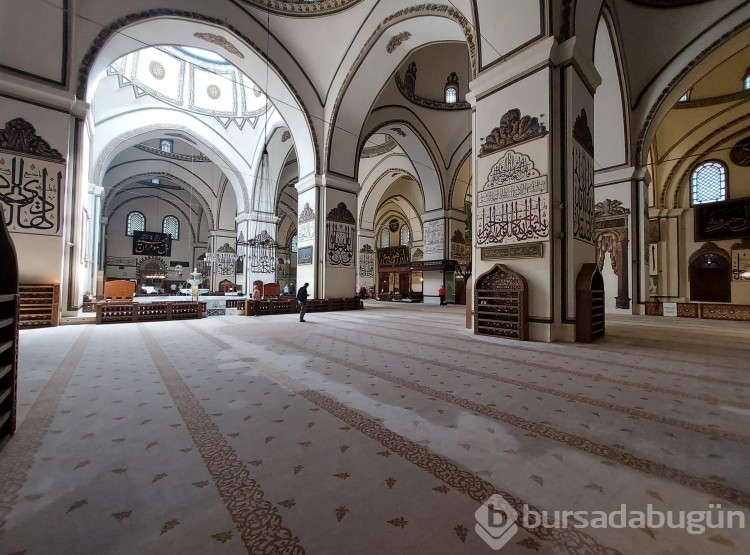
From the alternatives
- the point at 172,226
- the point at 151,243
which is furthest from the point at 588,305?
the point at 172,226

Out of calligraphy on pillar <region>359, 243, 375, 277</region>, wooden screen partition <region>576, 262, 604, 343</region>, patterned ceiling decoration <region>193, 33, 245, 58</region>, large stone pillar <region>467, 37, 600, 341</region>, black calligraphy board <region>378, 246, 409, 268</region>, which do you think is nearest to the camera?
wooden screen partition <region>576, 262, 604, 343</region>

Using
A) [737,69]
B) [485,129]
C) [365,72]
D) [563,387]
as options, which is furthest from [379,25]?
[737,69]

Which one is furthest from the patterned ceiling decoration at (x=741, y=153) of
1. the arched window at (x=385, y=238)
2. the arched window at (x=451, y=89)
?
the arched window at (x=385, y=238)

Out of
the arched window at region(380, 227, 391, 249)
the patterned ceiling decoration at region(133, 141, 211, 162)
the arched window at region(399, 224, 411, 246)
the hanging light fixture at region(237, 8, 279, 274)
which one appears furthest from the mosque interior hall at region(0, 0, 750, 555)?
the arched window at region(380, 227, 391, 249)

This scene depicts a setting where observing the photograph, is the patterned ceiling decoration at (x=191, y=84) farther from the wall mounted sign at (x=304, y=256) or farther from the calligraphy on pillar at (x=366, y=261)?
the calligraphy on pillar at (x=366, y=261)

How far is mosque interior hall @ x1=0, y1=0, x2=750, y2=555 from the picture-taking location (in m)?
1.27

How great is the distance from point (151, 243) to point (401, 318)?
22621 mm

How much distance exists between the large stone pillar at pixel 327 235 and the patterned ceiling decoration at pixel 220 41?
379 cm

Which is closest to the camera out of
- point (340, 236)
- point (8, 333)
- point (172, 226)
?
point (8, 333)

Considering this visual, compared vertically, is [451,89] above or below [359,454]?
above

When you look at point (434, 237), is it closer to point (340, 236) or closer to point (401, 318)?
point (340, 236)

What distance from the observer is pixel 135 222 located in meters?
23.5

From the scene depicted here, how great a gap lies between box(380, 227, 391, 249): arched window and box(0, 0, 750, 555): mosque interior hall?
9926 millimetres

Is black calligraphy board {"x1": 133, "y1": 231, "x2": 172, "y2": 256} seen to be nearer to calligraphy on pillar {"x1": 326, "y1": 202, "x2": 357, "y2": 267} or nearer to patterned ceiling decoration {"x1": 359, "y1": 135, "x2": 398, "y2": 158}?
patterned ceiling decoration {"x1": 359, "y1": 135, "x2": 398, "y2": 158}
